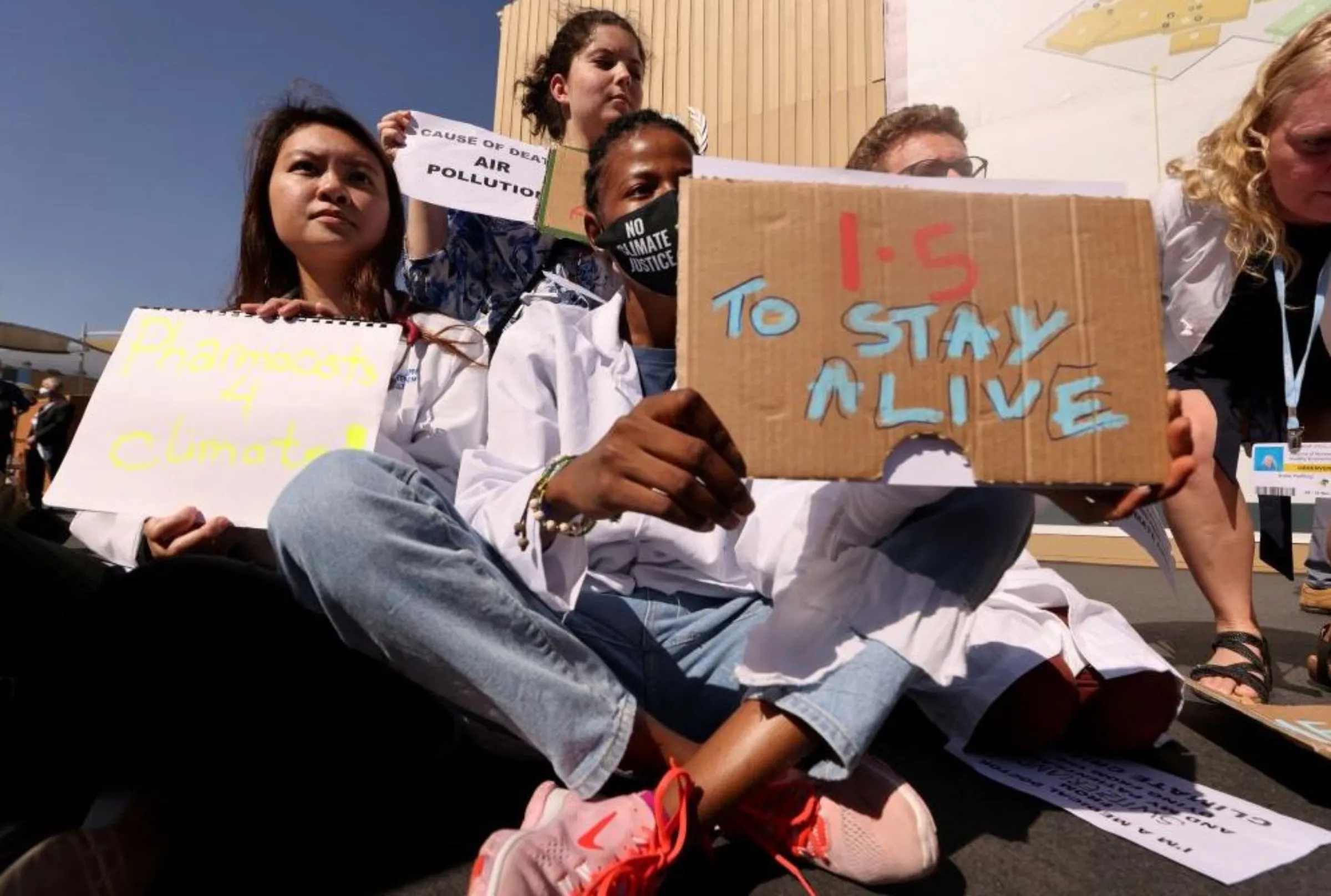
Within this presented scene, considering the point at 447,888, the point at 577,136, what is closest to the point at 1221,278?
the point at 577,136

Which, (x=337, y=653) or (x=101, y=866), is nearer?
(x=101, y=866)

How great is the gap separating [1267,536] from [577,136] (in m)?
2.16


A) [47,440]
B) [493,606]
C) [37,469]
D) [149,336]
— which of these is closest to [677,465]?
[493,606]

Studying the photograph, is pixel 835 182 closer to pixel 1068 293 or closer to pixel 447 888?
pixel 1068 293

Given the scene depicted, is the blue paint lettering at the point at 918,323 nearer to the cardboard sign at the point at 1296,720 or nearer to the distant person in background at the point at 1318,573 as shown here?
the cardboard sign at the point at 1296,720

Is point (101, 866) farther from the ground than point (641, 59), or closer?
closer

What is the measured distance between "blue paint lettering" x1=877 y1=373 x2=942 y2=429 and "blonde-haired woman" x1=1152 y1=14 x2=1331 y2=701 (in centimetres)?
104

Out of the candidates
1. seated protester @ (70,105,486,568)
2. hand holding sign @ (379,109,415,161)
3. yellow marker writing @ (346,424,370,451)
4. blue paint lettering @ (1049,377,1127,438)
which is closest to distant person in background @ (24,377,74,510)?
hand holding sign @ (379,109,415,161)

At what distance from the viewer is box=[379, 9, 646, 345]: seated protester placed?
6.55 feet

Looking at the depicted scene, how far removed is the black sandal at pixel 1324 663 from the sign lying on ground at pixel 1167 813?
0.92m

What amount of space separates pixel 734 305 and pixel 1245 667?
145cm

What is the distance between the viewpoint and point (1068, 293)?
80cm

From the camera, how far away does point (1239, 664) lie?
1547 mm

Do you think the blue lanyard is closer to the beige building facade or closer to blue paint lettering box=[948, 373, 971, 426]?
blue paint lettering box=[948, 373, 971, 426]
